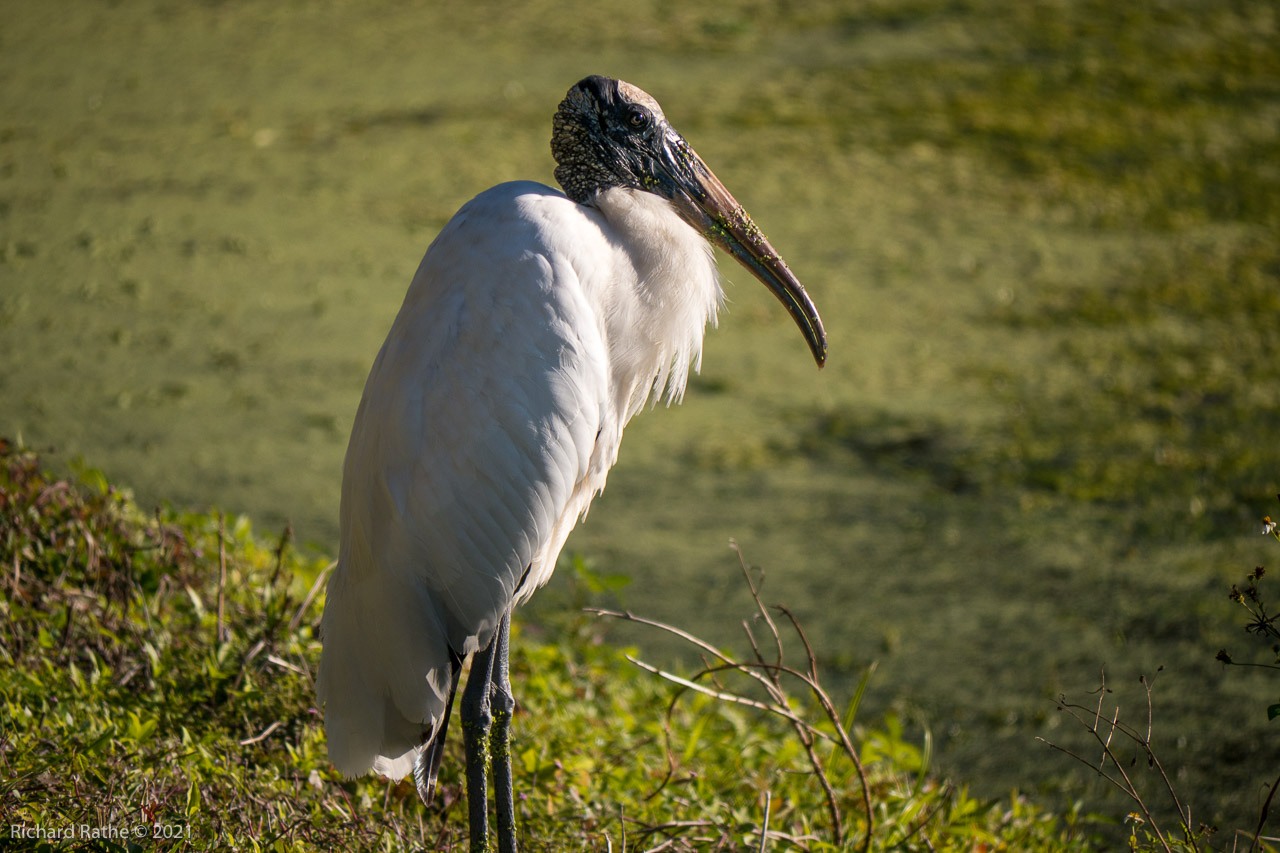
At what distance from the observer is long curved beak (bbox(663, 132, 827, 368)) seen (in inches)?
70.4

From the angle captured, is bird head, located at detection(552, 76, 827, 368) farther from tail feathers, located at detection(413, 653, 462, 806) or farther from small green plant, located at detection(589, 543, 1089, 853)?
tail feathers, located at detection(413, 653, 462, 806)

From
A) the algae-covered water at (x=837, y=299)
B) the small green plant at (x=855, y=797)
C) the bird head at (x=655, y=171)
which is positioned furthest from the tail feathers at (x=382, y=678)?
the algae-covered water at (x=837, y=299)

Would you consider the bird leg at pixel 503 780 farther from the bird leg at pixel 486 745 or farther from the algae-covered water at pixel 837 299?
the algae-covered water at pixel 837 299

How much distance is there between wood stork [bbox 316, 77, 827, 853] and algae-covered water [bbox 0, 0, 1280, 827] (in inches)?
44.8

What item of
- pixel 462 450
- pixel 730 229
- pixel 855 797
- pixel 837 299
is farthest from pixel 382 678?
pixel 837 299

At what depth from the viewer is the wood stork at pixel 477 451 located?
1.55 metres

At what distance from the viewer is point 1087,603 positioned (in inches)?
112

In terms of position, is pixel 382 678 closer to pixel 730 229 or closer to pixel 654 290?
pixel 654 290

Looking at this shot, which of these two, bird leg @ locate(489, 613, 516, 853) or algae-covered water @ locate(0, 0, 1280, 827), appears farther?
algae-covered water @ locate(0, 0, 1280, 827)

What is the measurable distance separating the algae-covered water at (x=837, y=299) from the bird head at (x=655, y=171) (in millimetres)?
1056

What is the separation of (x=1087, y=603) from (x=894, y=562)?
0.49 m

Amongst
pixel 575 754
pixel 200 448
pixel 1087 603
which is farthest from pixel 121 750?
pixel 1087 603

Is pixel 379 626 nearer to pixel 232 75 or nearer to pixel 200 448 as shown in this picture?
pixel 200 448

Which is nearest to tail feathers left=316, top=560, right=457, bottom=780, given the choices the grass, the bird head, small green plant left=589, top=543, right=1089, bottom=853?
the grass
